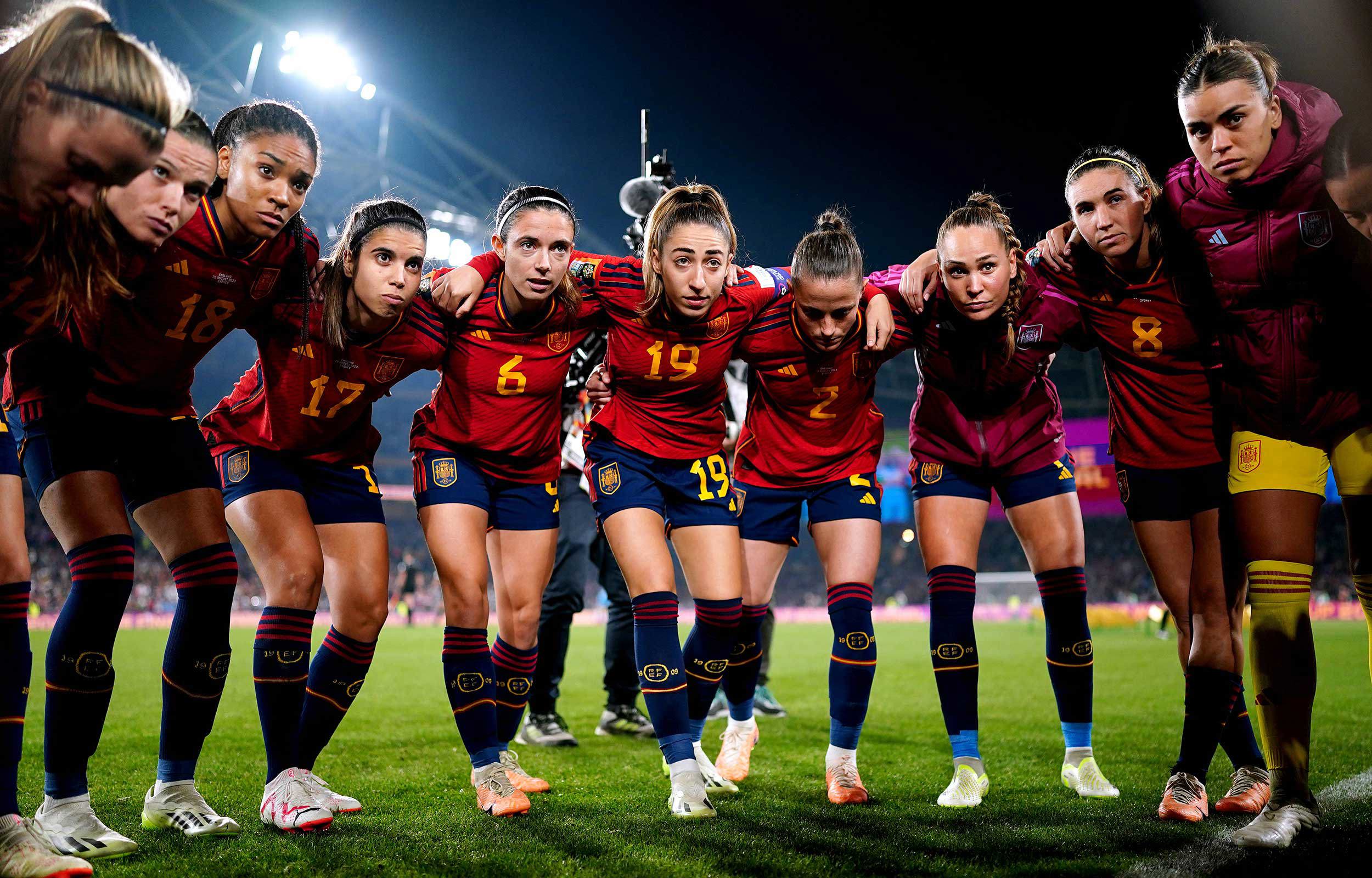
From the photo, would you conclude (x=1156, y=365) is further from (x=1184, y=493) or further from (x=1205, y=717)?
(x=1205, y=717)

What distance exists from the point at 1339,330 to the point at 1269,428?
0.39 metres

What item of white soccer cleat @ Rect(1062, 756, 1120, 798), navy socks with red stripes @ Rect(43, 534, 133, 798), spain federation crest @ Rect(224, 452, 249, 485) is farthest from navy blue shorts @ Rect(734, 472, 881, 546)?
navy socks with red stripes @ Rect(43, 534, 133, 798)

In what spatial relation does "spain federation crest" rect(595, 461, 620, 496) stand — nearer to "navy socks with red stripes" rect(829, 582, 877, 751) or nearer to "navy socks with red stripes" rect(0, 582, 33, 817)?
"navy socks with red stripes" rect(829, 582, 877, 751)

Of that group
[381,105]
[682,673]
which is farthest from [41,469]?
[381,105]

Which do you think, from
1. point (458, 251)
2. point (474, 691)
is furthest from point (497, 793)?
point (458, 251)

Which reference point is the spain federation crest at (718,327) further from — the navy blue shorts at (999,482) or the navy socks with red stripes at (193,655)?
the navy socks with red stripes at (193,655)

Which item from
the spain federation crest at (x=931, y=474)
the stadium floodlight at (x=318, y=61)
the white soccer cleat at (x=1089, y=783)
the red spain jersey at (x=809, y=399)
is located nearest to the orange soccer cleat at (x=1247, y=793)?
the white soccer cleat at (x=1089, y=783)

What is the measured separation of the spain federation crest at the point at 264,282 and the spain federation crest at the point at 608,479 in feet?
4.97

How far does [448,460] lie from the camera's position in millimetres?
4059

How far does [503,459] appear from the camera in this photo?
414cm

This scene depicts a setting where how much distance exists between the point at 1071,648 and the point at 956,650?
552 mm

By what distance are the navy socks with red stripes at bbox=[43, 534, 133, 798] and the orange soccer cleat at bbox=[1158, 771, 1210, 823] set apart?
12.5ft

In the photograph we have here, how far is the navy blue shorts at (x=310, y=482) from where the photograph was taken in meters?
3.72

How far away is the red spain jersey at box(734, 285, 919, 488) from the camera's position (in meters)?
4.34
